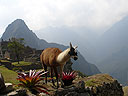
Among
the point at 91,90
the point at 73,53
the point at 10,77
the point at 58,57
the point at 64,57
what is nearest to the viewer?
the point at 73,53

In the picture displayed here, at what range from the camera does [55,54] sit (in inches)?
221

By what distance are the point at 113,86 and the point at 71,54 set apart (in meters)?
4.02

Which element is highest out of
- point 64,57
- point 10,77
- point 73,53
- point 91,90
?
point 73,53

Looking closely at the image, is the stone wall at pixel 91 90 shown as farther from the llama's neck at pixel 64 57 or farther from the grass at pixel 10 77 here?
the grass at pixel 10 77

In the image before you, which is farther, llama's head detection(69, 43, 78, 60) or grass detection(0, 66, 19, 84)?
grass detection(0, 66, 19, 84)

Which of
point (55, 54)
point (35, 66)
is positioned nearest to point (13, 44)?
point (35, 66)

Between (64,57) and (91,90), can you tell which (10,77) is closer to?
(64,57)

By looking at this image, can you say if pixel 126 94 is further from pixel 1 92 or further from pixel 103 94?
pixel 1 92

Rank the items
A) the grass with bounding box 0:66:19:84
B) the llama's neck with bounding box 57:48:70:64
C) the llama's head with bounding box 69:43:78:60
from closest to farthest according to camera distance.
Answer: the llama's head with bounding box 69:43:78:60
the llama's neck with bounding box 57:48:70:64
the grass with bounding box 0:66:19:84

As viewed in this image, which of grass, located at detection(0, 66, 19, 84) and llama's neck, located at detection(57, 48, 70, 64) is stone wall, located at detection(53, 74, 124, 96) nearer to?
llama's neck, located at detection(57, 48, 70, 64)

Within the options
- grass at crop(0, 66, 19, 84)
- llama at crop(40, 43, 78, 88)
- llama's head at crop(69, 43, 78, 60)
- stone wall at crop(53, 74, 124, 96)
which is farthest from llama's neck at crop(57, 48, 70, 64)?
grass at crop(0, 66, 19, 84)

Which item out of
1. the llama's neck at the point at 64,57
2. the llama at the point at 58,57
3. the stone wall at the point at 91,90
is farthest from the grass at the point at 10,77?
the stone wall at the point at 91,90

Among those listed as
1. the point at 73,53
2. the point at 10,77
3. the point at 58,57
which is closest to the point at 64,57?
the point at 58,57

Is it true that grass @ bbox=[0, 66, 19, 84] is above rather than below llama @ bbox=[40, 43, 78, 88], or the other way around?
below
